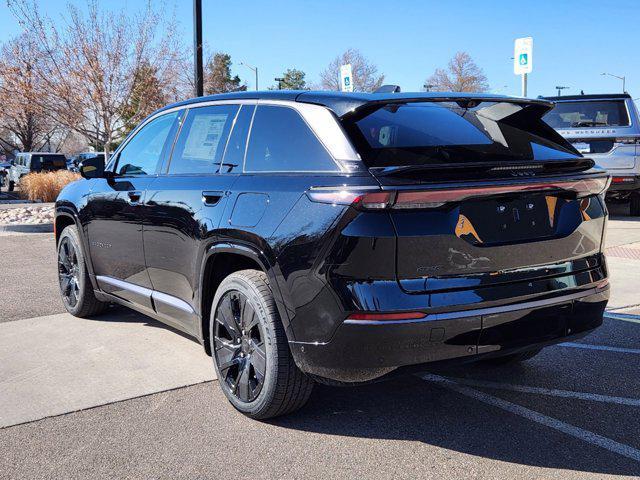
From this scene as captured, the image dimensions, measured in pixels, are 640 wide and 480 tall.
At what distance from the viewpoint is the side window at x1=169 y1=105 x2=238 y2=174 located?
13.5ft

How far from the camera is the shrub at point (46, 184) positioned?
1969 centimetres

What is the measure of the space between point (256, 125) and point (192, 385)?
65.5 inches

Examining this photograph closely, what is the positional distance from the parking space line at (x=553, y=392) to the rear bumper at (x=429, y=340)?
32.6 inches

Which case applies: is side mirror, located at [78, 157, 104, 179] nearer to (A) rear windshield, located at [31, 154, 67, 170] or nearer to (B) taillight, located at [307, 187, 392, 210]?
(B) taillight, located at [307, 187, 392, 210]

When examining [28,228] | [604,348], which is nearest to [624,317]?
[604,348]

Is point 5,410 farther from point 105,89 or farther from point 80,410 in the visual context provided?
point 105,89

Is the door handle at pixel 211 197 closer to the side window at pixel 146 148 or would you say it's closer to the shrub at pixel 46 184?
the side window at pixel 146 148

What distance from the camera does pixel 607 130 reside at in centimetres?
1188

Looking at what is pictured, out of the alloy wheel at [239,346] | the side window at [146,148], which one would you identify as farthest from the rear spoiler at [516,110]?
the side window at [146,148]

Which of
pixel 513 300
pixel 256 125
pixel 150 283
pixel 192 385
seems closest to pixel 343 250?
pixel 513 300

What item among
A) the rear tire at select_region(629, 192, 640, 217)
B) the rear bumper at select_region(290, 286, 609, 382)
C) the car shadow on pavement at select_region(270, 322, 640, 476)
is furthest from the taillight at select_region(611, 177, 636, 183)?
the rear bumper at select_region(290, 286, 609, 382)

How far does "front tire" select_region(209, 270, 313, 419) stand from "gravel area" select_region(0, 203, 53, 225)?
1140 cm

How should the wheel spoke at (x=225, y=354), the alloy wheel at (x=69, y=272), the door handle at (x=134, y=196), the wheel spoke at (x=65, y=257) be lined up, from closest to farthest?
the wheel spoke at (x=225, y=354) → the door handle at (x=134, y=196) → the alloy wheel at (x=69, y=272) → the wheel spoke at (x=65, y=257)

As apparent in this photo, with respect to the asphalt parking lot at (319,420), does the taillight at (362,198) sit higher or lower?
higher
